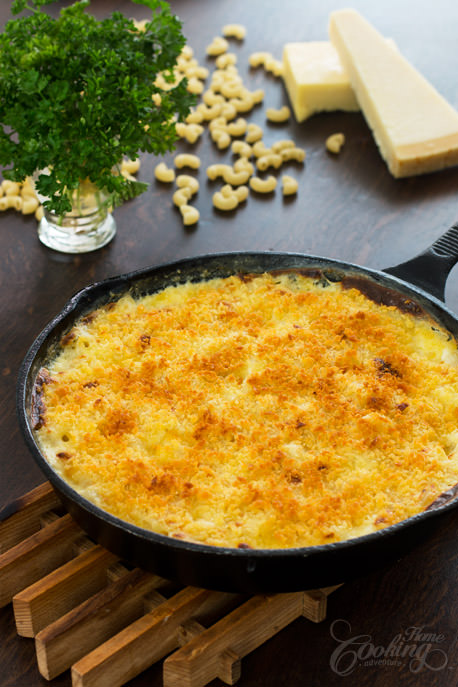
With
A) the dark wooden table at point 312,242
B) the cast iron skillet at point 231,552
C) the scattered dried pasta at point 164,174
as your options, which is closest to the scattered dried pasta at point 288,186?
the dark wooden table at point 312,242

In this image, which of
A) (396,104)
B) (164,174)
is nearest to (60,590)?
(164,174)

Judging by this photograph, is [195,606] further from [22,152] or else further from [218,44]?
[218,44]

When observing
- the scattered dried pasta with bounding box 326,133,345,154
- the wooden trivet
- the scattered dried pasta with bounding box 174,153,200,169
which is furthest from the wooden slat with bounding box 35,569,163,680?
the scattered dried pasta with bounding box 326,133,345,154

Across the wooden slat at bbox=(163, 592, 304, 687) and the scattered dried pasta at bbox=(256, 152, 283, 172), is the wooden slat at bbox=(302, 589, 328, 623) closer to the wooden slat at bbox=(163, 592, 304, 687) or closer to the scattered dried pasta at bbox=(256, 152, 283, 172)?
the wooden slat at bbox=(163, 592, 304, 687)

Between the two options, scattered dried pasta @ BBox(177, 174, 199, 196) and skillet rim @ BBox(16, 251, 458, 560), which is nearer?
skillet rim @ BBox(16, 251, 458, 560)

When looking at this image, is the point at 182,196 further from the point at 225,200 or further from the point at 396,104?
the point at 396,104

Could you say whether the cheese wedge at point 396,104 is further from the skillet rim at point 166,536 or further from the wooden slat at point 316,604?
the wooden slat at point 316,604
